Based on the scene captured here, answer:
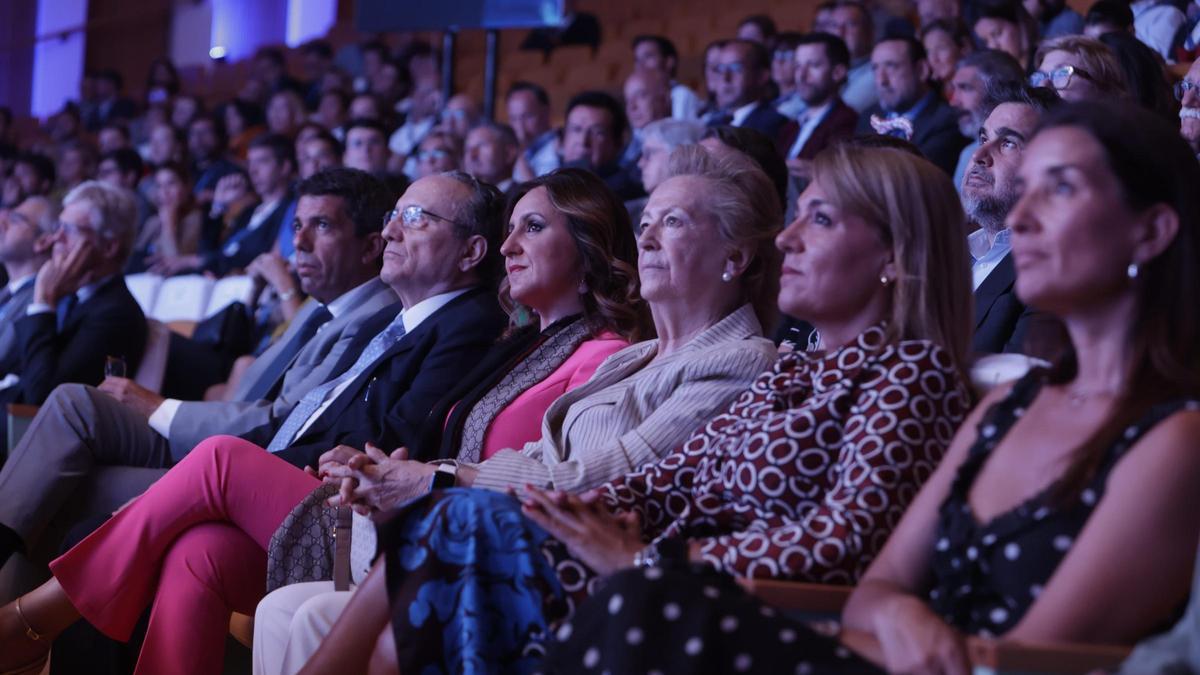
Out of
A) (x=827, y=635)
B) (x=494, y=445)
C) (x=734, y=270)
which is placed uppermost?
(x=734, y=270)

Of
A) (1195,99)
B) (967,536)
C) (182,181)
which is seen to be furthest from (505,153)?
(967,536)

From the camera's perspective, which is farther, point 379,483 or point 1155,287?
point 379,483

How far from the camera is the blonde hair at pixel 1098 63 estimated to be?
10.1ft

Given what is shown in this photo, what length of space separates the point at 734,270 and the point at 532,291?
1.95 feet

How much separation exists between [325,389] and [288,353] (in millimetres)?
609

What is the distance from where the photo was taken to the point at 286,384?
3527 mm

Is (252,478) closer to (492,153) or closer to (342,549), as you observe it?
(342,549)

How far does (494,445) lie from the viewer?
2764mm

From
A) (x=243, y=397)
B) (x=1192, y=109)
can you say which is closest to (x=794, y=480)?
(x=1192, y=109)

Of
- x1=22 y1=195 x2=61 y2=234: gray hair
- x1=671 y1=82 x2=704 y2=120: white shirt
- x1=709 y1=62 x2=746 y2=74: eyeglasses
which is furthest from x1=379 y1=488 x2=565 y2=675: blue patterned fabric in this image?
x1=671 y1=82 x2=704 y2=120: white shirt

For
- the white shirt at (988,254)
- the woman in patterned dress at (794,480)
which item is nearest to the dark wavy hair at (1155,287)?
the woman in patterned dress at (794,480)

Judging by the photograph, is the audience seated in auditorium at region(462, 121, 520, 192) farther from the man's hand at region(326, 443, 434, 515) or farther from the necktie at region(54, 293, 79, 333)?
the man's hand at region(326, 443, 434, 515)

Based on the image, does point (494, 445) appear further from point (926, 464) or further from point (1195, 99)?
point (1195, 99)

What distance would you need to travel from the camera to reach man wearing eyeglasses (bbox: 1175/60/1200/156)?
117 inches
